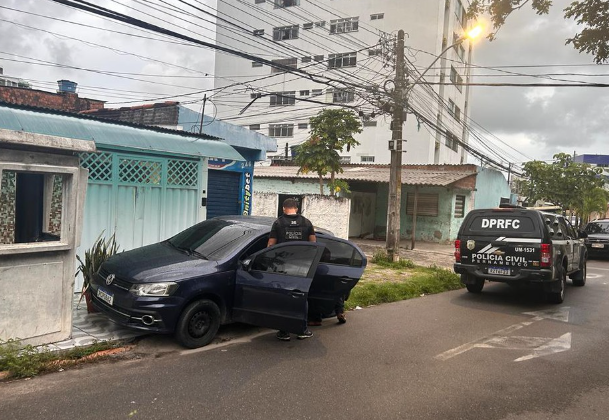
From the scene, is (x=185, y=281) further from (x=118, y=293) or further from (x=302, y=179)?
(x=302, y=179)

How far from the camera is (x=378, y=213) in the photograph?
68.9 feet

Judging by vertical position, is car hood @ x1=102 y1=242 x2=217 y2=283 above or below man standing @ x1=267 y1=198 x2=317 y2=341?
below

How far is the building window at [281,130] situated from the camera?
4075 cm

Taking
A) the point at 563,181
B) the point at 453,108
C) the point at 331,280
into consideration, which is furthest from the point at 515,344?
the point at 453,108

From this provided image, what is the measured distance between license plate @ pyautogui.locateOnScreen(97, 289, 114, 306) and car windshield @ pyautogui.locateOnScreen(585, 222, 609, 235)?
61.6ft

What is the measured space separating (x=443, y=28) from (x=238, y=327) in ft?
118

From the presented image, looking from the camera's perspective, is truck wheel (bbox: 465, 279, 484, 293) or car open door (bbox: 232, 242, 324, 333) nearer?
car open door (bbox: 232, 242, 324, 333)

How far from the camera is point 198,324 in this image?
201 inches

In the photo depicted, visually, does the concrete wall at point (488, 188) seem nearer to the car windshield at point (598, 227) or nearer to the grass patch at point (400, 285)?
the car windshield at point (598, 227)

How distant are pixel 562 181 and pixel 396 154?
21697 mm

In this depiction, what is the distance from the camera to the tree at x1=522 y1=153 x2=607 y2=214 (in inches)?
1111

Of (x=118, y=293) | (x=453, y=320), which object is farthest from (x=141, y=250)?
(x=453, y=320)

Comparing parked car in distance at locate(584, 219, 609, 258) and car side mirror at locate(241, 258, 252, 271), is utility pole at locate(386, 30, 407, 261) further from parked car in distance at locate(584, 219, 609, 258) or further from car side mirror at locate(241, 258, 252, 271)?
parked car in distance at locate(584, 219, 609, 258)

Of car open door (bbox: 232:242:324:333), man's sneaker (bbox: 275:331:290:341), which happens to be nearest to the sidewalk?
man's sneaker (bbox: 275:331:290:341)
